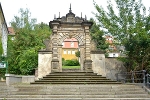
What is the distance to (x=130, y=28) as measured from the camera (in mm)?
18984

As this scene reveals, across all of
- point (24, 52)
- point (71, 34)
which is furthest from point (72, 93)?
point (24, 52)

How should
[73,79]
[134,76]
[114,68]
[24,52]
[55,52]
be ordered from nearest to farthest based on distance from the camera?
[73,79], [134,76], [55,52], [114,68], [24,52]

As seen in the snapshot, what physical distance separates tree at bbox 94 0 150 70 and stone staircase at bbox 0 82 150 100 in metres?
4.71

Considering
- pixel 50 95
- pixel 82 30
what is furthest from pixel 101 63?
pixel 50 95

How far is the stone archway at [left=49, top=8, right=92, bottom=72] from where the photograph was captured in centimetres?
2019

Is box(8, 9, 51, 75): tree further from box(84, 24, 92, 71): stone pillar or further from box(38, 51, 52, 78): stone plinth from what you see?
box(84, 24, 92, 71): stone pillar

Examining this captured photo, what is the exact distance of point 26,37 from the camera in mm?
28703

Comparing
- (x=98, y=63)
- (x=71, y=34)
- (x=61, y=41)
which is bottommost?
(x=98, y=63)

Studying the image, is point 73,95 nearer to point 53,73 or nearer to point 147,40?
point 53,73

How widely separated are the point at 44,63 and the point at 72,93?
7.96 m

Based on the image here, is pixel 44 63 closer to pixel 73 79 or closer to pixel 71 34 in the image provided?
pixel 71 34

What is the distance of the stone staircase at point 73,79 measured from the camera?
17562 mm

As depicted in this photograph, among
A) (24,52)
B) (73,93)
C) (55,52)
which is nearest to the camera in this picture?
(73,93)

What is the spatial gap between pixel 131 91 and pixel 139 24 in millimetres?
6831
